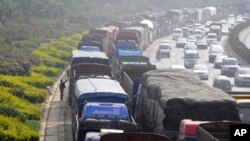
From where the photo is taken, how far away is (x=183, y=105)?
22031mm

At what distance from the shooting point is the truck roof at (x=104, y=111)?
2456 centimetres

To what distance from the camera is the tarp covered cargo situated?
21984 millimetres

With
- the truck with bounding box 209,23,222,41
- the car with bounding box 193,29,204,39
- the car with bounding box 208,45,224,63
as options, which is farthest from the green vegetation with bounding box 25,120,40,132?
the truck with bounding box 209,23,222,41

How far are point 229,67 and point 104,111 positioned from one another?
3772cm

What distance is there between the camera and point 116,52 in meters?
50.8

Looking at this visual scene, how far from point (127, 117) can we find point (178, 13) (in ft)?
306

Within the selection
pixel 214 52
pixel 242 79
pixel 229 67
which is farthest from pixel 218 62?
pixel 242 79

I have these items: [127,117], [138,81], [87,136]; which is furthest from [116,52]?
[87,136]

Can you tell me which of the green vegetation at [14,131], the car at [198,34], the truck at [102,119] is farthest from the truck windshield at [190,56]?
the truck at [102,119]

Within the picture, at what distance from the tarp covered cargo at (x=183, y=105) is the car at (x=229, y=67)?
117 ft

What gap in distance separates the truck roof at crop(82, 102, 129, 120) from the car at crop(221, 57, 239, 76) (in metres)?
37.0

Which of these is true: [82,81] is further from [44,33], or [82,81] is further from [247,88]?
[44,33]

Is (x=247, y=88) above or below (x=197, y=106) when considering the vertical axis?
below

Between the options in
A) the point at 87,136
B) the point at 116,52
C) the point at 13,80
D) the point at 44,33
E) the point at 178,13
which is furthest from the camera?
the point at 178,13
